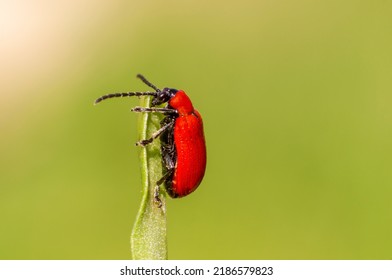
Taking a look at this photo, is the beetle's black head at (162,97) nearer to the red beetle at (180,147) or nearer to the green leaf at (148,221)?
the red beetle at (180,147)

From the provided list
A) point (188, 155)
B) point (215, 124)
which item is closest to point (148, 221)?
point (188, 155)

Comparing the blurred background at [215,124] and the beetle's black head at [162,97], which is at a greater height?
the blurred background at [215,124]

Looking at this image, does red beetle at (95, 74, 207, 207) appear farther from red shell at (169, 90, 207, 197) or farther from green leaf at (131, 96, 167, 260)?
green leaf at (131, 96, 167, 260)

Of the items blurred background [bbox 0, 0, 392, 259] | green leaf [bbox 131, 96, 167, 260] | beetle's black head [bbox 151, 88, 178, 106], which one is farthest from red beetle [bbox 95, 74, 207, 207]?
blurred background [bbox 0, 0, 392, 259]

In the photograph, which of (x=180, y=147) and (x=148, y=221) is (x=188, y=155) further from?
(x=148, y=221)

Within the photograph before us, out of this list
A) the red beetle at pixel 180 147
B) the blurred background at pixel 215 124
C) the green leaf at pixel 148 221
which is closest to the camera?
the green leaf at pixel 148 221

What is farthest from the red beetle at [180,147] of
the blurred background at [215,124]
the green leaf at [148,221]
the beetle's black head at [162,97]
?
the blurred background at [215,124]
